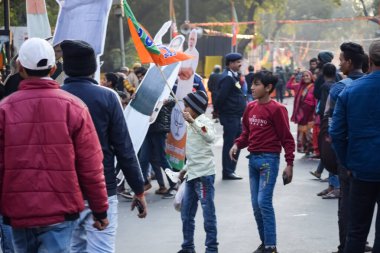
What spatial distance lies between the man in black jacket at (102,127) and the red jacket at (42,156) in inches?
29.7

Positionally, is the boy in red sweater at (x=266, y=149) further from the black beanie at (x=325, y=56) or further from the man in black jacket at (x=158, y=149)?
the black beanie at (x=325, y=56)

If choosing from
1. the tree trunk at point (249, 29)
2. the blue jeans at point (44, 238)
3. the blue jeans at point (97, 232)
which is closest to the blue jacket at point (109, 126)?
the blue jeans at point (97, 232)

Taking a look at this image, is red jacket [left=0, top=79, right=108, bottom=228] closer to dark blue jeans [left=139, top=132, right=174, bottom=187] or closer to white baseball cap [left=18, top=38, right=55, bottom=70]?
white baseball cap [left=18, top=38, right=55, bottom=70]

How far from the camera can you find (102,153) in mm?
4844

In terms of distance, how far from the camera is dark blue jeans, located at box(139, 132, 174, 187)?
38.4 ft

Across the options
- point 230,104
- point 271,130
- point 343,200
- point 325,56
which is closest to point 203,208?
point 271,130

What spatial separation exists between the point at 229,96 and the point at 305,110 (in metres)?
3.46

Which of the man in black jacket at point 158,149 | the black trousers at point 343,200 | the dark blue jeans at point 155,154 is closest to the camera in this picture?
the black trousers at point 343,200

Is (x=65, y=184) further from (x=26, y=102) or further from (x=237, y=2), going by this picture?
(x=237, y=2)

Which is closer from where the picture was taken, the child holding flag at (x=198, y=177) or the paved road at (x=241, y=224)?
the child holding flag at (x=198, y=177)

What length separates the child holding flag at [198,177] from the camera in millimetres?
7523

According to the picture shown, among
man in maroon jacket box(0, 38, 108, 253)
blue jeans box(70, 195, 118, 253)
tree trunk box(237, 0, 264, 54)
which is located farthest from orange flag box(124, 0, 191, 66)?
tree trunk box(237, 0, 264, 54)

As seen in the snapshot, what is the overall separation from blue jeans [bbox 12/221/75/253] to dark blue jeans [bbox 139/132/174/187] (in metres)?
7.20

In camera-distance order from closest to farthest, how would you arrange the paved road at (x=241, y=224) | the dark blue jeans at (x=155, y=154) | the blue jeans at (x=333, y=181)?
the paved road at (x=241, y=224), the blue jeans at (x=333, y=181), the dark blue jeans at (x=155, y=154)
